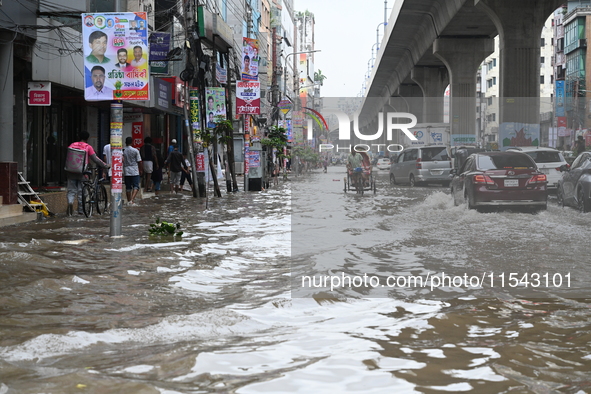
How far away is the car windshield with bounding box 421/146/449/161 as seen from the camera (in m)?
33.1

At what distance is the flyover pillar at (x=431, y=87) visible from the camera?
56.8 meters

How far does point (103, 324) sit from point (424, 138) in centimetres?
4481

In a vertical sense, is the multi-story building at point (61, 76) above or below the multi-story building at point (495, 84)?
below

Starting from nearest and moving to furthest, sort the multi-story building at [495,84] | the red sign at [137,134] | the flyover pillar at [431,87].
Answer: the red sign at [137,134]
the flyover pillar at [431,87]
the multi-story building at [495,84]

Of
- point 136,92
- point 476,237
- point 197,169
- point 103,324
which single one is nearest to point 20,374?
point 103,324

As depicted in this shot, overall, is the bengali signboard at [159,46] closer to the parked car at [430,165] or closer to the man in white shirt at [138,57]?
the parked car at [430,165]

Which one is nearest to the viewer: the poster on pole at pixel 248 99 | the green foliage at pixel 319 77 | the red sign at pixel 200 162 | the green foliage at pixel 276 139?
the red sign at pixel 200 162

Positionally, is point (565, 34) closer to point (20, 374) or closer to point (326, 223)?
point (326, 223)

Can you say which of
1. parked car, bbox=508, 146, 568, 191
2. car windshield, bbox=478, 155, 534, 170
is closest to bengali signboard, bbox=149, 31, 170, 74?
parked car, bbox=508, 146, 568, 191

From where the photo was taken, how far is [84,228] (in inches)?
547

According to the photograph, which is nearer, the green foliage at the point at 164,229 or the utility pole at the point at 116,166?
the utility pole at the point at 116,166

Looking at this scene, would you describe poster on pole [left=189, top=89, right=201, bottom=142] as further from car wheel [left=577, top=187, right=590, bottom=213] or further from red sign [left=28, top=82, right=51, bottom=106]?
car wheel [left=577, top=187, right=590, bottom=213]

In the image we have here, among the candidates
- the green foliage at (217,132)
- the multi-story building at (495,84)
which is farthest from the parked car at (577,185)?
the multi-story building at (495,84)

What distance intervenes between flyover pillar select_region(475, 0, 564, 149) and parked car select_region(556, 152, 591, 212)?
11413mm
